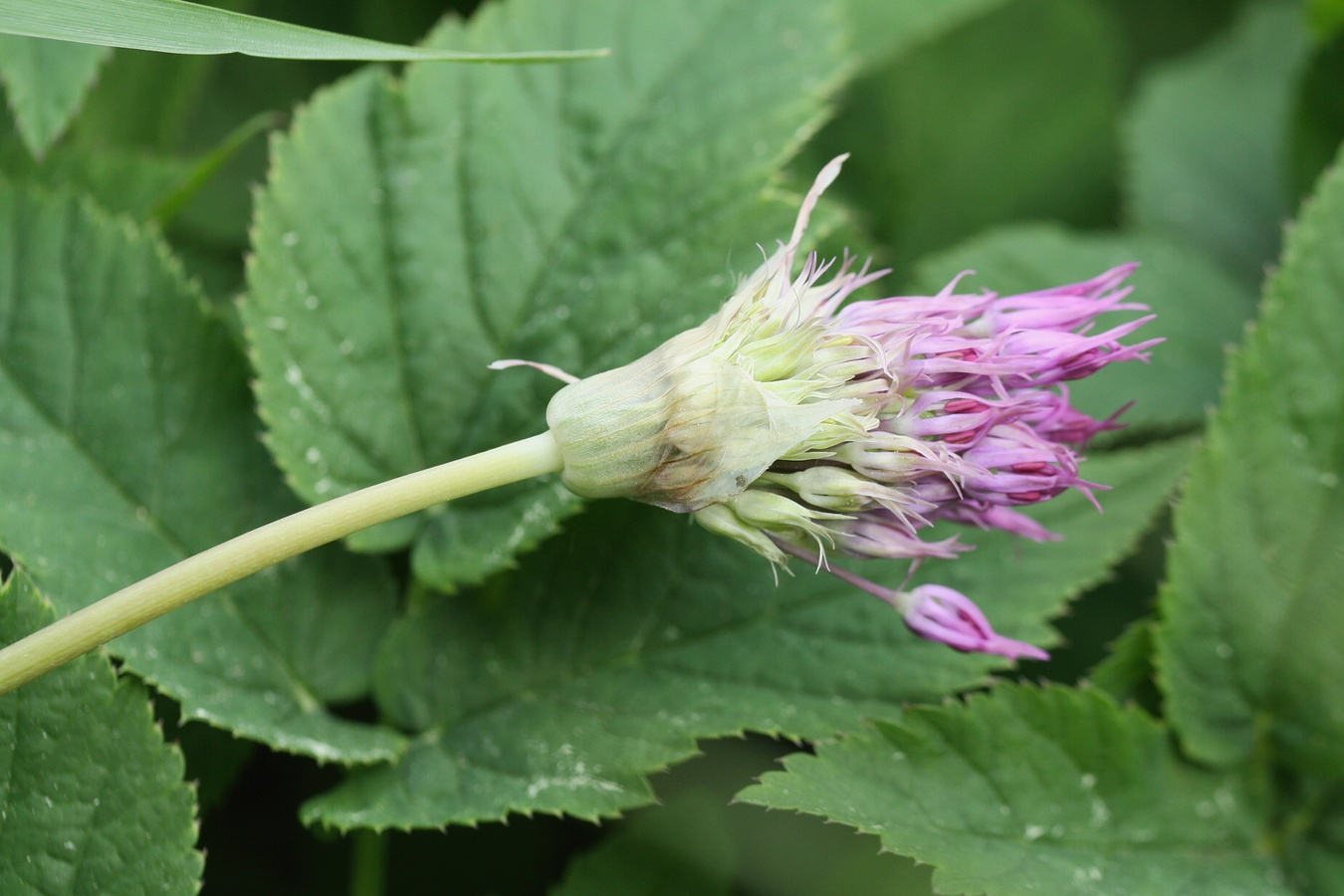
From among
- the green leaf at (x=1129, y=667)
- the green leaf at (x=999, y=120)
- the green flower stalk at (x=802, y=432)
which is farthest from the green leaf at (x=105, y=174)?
the green leaf at (x=1129, y=667)

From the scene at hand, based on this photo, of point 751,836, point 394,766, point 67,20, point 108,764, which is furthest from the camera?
point 751,836

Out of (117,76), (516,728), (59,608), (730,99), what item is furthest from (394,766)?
(117,76)

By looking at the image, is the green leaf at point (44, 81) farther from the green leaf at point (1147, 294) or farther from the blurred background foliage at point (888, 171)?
the green leaf at point (1147, 294)

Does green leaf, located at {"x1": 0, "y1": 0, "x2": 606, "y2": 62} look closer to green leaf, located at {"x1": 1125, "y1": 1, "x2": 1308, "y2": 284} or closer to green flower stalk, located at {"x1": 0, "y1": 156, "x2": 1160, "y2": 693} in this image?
green flower stalk, located at {"x1": 0, "y1": 156, "x2": 1160, "y2": 693}

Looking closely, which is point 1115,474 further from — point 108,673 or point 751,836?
point 108,673

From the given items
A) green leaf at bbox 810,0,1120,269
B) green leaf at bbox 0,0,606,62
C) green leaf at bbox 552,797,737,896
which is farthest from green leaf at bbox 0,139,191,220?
green leaf at bbox 810,0,1120,269

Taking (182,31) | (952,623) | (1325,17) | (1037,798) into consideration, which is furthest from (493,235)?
(1325,17)

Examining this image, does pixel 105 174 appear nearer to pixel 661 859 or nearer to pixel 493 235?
pixel 493 235
